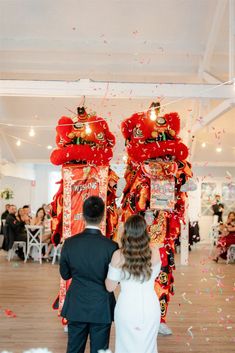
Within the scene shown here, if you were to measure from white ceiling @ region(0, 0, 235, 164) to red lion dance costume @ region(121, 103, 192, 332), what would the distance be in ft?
7.58

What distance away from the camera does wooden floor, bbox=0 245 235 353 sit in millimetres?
4129

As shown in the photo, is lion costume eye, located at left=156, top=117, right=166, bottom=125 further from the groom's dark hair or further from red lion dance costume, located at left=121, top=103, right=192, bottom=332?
the groom's dark hair

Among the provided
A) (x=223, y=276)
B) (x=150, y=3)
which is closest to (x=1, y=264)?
(x=223, y=276)

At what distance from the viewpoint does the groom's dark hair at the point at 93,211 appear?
264 cm

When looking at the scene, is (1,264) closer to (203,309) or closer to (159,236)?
(203,309)

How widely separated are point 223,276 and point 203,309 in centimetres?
267

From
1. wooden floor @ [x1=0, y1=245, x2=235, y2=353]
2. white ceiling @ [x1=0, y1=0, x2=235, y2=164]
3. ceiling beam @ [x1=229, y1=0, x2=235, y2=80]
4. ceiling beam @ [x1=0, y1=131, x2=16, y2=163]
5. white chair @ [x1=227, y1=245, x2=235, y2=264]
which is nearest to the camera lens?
wooden floor @ [x1=0, y1=245, x2=235, y2=353]

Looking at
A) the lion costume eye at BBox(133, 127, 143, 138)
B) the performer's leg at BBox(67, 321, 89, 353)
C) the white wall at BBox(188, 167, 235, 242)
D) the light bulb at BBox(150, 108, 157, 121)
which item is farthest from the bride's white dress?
the white wall at BBox(188, 167, 235, 242)

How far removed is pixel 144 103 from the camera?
990 centimetres

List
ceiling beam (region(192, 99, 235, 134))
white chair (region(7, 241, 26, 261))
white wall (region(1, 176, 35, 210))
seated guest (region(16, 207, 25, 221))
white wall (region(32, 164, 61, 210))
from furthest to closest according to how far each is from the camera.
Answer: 1. white wall (region(32, 164, 61, 210))
2. white wall (region(1, 176, 35, 210))
3. seated guest (region(16, 207, 25, 221))
4. white chair (region(7, 241, 26, 261))
5. ceiling beam (region(192, 99, 235, 134))

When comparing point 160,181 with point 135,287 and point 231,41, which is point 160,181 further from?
point 231,41

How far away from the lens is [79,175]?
445 centimetres

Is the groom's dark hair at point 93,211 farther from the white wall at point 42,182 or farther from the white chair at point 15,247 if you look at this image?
the white wall at point 42,182

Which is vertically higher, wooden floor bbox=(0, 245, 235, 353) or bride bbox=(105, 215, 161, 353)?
bride bbox=(105, 215, 161, 353)
